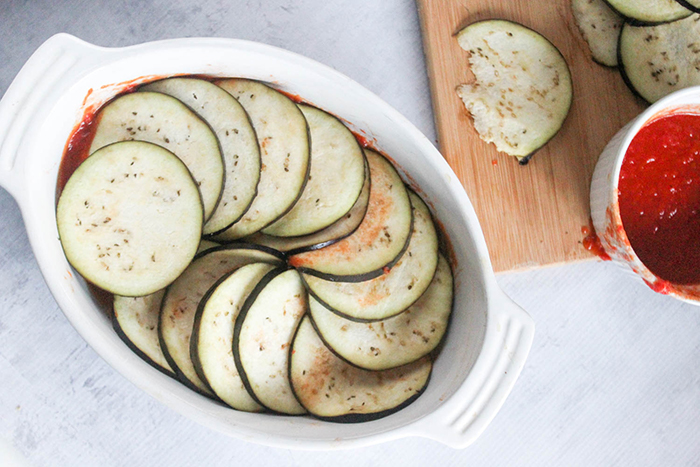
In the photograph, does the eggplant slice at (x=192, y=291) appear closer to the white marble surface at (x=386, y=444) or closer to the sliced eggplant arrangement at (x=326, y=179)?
the sliced eggplant arrangement at (x=326, y=179)

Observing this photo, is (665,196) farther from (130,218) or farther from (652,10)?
(130,218)

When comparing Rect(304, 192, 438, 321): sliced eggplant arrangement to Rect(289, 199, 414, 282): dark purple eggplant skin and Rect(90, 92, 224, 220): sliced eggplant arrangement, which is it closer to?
Rect(289, 199, 414, 282): dark purple eggplant skin

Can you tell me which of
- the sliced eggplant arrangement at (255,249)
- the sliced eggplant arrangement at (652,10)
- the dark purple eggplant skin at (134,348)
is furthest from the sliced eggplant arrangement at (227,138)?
the sliced eggplant arrangement at (652,10)

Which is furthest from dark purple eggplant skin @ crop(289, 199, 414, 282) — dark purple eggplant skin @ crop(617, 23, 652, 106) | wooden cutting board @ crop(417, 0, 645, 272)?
dark purple eggplant skin @ crop(617, 23, 652, 106)

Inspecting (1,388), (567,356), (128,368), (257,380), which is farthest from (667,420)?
(1,388)

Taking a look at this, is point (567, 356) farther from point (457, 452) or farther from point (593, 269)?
point (457, 452)

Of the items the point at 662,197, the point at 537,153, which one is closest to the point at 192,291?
the point at 537,153

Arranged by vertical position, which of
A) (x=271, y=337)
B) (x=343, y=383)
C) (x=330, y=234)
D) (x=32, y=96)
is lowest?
(x=343, y=383)
